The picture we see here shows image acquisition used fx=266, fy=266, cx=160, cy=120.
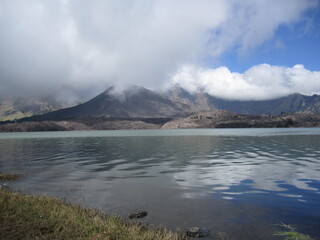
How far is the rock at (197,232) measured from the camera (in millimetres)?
17609

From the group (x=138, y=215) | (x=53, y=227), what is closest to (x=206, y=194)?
(x=138, y=215)

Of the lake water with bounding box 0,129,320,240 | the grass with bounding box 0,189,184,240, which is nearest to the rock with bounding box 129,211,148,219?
the lake water with bounding box 0,129,320,240

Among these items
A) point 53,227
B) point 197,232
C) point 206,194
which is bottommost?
point 206,194

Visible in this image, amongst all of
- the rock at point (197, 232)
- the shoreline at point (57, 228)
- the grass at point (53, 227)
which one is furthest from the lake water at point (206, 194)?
the grass at point (53, 227)

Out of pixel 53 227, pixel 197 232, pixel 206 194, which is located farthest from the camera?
pixel 206 194

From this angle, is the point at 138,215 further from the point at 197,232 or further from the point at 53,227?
the point at 53,227

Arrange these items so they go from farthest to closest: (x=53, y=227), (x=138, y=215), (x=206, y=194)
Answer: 1. (x=206, y=194)
2. (x=138, y=215)
3. (x=53, y=227)

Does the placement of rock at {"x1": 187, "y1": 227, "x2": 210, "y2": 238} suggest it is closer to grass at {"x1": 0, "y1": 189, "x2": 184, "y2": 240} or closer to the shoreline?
the shoreline

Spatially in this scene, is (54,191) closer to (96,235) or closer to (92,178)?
(92,178)

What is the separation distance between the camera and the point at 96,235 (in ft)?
45.5

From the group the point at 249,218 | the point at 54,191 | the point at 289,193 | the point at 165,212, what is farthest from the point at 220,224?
the point at 54,191

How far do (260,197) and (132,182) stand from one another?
16251mm

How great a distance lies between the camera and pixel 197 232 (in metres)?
17.8

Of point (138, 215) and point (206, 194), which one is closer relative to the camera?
point (138, 215)
